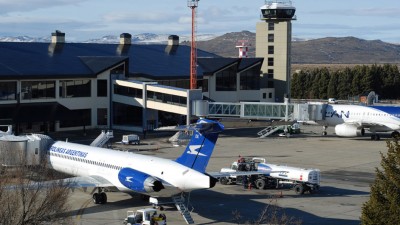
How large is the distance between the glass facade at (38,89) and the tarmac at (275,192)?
7.50 meters

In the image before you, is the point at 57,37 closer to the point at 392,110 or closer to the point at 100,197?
the point at 392,110

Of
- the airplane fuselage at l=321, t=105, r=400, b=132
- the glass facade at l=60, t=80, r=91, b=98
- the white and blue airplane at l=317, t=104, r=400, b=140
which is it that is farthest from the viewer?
the glass facade at l=60, t=80, r=91, b=98

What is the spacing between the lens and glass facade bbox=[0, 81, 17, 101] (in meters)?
97.3

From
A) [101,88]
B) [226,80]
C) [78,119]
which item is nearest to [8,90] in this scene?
[78,119]

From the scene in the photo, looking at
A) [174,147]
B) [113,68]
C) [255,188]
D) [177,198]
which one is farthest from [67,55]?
[177,198]

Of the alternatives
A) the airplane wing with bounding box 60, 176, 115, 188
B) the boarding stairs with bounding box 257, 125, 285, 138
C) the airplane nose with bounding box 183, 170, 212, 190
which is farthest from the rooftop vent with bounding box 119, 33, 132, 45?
the airplane nose with bounding box 183, 170, 212, 190

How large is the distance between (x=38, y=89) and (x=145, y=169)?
5592 cm

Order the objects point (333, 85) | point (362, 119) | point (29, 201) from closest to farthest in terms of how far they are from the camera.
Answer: point (29, 201) < point (362, 119) < point (333, 85)

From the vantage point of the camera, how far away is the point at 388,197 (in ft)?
98.9

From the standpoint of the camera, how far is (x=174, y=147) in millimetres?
88250

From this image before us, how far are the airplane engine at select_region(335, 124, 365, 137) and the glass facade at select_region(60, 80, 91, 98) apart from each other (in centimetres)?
3698

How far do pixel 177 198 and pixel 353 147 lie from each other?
156 ft

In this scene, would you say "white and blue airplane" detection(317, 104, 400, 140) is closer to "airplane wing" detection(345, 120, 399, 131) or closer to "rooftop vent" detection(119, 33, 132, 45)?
"airplane wing" detection(345, 120, 399, 131)

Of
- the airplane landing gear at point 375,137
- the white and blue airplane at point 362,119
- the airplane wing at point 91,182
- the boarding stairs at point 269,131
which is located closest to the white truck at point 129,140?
the boarding stairs at point 269,131
